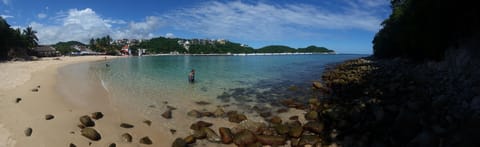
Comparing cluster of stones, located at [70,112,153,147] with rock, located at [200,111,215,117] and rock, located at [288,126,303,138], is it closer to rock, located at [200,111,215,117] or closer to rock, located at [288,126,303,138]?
rock, located at [200,111,215,117]

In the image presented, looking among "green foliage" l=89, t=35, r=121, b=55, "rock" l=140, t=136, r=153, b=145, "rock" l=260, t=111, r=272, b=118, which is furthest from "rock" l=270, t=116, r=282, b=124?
"green foliage" l=89, t=35, r=121, b=55

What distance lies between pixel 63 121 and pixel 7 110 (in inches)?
126

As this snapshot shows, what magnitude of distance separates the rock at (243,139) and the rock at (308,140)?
147cm

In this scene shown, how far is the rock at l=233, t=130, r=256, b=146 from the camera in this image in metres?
7.55

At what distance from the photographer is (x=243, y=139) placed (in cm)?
762

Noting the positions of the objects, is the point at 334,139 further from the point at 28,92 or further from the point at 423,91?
the point at 28,92

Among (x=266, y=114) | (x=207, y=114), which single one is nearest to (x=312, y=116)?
(x=266, y=114)

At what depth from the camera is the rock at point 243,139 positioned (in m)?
7.55

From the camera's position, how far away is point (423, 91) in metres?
12.6

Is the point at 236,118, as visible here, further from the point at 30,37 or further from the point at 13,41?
the point at 30,37

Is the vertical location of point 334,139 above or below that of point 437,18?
below

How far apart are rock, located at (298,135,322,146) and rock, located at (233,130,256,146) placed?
57.7 inches

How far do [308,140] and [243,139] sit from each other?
78.6 inches

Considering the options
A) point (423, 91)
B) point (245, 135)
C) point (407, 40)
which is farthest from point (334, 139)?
point (407, 40)
